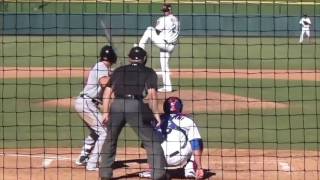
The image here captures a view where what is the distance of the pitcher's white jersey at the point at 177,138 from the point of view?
9969mm

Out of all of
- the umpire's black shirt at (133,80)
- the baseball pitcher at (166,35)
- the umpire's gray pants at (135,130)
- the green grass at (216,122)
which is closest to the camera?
the umpire's gray pants at (135,130)

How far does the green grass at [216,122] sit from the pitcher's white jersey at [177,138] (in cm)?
281

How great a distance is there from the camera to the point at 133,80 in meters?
9.66

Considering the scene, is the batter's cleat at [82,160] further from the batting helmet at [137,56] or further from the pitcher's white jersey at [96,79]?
the batting helmet at [137,56]

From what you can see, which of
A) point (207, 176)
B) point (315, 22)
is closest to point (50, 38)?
point (315, 22)

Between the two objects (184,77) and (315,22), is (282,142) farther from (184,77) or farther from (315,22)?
(315,22)

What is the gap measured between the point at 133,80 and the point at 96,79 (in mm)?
1007

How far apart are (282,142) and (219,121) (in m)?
2.12

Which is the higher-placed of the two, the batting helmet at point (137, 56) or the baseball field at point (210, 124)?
the batting helmet at point (137, 56)

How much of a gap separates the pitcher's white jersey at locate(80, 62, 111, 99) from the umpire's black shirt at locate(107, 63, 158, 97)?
1.83ft

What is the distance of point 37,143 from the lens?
13016 millimetres

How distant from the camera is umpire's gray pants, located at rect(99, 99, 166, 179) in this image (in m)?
9.47

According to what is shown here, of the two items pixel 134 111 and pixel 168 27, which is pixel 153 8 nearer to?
pixel 168 27

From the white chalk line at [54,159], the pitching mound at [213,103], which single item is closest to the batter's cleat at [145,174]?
the white chalk line at [54,159]
